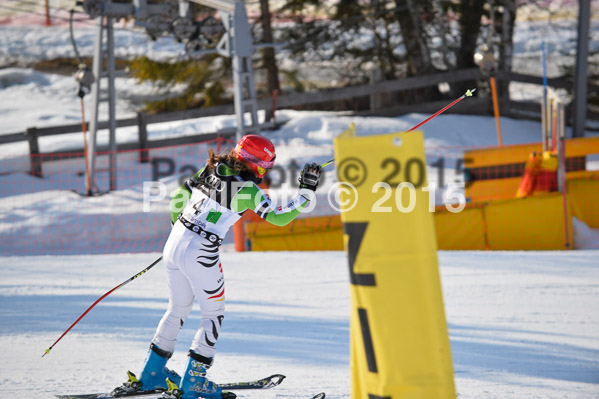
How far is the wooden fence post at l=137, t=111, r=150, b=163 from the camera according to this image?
46.2 ft

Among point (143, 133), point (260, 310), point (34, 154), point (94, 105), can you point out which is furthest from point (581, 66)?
point (34, 154)

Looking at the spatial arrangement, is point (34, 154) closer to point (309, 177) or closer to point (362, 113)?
point (362, 113)

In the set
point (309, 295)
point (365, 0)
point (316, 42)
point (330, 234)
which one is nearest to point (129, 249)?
point (330, 234)

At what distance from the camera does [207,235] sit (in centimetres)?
368

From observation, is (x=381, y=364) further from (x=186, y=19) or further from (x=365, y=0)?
(x=365, y=0)


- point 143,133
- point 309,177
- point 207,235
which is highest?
point 143,133

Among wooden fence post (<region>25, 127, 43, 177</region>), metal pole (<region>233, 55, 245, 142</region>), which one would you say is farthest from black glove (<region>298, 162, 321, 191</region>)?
wooden fence post (<region>25, 127, 43, 177</region>)

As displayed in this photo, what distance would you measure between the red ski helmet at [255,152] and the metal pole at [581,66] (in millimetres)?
11251

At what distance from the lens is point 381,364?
7.71 feet

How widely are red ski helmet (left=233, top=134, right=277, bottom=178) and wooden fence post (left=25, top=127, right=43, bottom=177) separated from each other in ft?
35.5

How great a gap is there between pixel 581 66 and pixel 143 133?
29.8 ft

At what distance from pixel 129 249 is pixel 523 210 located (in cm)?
547

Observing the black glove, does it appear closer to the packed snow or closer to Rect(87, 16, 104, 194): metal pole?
the packed snow

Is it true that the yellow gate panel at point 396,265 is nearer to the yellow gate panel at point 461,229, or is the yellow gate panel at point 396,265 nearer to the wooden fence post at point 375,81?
the yellow gate panel at point 461,229
